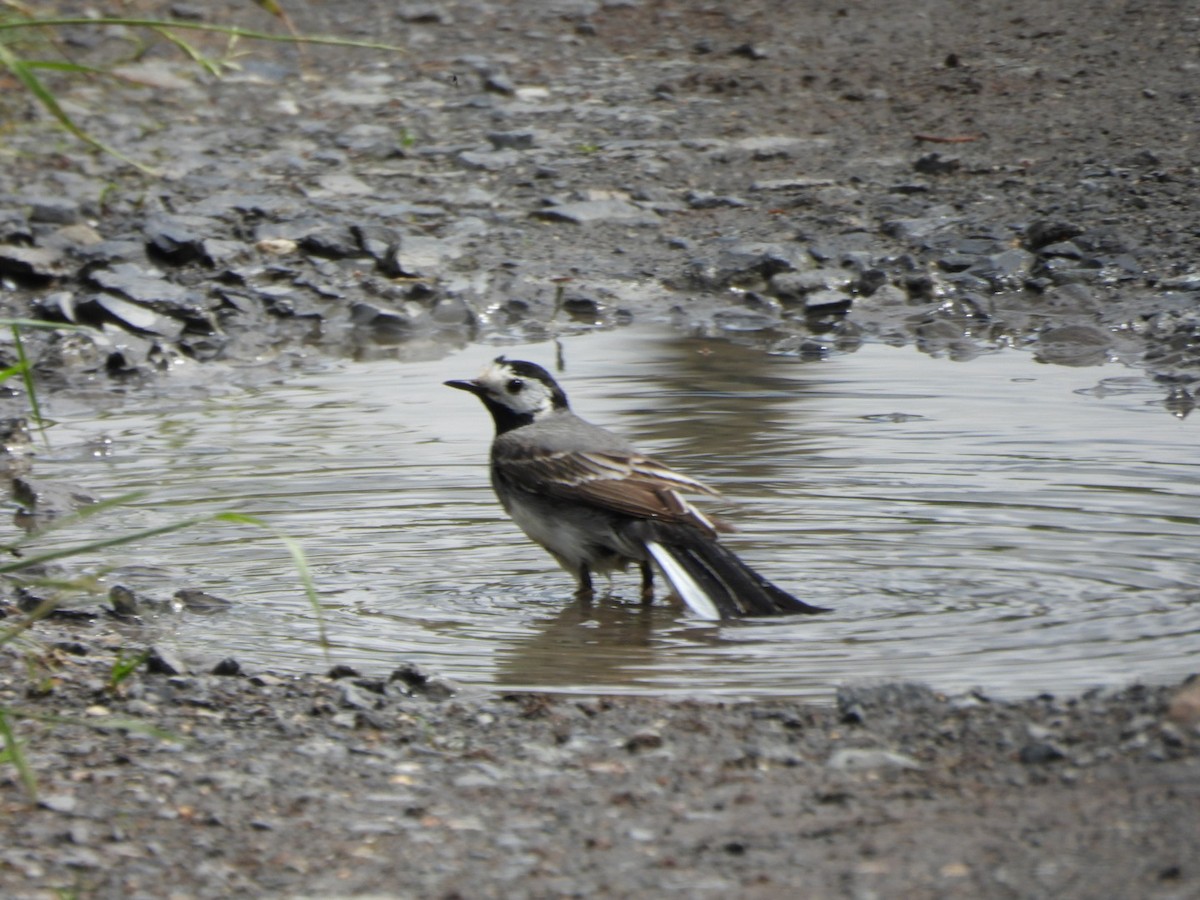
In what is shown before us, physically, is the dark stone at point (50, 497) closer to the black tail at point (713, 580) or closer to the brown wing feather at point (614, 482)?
the brown wing feather at point (614, 482)

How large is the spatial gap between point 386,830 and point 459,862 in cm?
27

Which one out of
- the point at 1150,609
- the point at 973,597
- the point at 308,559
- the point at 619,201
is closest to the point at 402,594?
the point at 308,559

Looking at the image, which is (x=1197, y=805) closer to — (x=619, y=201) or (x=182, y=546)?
(x=182, y=546)

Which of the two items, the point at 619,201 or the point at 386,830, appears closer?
the point at 386,830

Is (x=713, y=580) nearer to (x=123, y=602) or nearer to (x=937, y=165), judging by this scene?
(x=123, y=602)

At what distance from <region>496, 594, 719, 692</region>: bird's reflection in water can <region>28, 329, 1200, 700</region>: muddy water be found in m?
0.02

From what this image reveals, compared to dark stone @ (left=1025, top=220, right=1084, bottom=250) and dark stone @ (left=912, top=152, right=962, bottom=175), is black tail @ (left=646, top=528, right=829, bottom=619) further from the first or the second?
dark stone @ (left=912, top=152, right=962, bottom=175)

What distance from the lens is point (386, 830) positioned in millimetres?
4164

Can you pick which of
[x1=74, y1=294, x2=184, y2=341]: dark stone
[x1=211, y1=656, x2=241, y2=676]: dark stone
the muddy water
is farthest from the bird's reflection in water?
[x1=74, y1=294, x2=184, y2=341]: dark stone

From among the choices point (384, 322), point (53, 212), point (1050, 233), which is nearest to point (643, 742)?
point (384, 322)

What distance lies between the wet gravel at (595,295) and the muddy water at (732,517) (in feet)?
1.36

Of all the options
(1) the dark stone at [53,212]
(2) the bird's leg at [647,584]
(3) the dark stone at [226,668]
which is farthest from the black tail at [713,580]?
(1) the dark stone at [53,212]

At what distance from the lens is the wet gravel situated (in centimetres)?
400

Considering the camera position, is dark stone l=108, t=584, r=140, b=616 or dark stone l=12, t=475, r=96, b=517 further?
dark stone l=12, t=475, r=96, b=517
